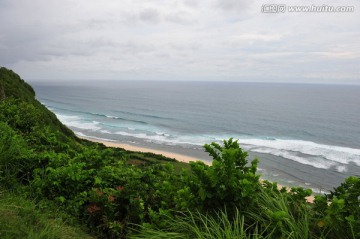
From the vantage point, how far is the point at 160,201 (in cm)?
480

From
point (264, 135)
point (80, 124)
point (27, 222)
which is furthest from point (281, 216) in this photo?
point (80, 124)

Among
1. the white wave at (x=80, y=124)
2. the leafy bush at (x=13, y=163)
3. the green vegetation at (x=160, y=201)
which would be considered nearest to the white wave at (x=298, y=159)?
the white wave at (x=80, y=124)

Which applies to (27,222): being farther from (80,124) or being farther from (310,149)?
(80,124)

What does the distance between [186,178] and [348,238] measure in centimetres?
190

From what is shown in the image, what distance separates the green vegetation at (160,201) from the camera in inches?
126

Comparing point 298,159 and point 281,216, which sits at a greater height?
Result: point 281,216

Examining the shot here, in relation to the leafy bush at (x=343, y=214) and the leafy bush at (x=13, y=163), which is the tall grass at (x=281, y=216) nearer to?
the leafy bush at (x=343, y=214)

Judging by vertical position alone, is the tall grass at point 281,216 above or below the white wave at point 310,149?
→ above

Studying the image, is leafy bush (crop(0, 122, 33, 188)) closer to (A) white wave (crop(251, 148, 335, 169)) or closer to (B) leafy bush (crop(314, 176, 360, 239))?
(B) leafy bush (crop(314, 176, 360, 239))

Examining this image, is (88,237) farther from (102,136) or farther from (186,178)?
(102,136)

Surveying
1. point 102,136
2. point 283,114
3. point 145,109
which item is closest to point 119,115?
point 145,109

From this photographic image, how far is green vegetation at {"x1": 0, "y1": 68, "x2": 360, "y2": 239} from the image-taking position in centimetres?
321

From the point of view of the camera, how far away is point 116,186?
5203 millimetres

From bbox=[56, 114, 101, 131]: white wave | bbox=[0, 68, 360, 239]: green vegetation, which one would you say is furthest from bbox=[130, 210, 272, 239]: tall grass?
bbox=[56, 114, 101, 131]: white wave
